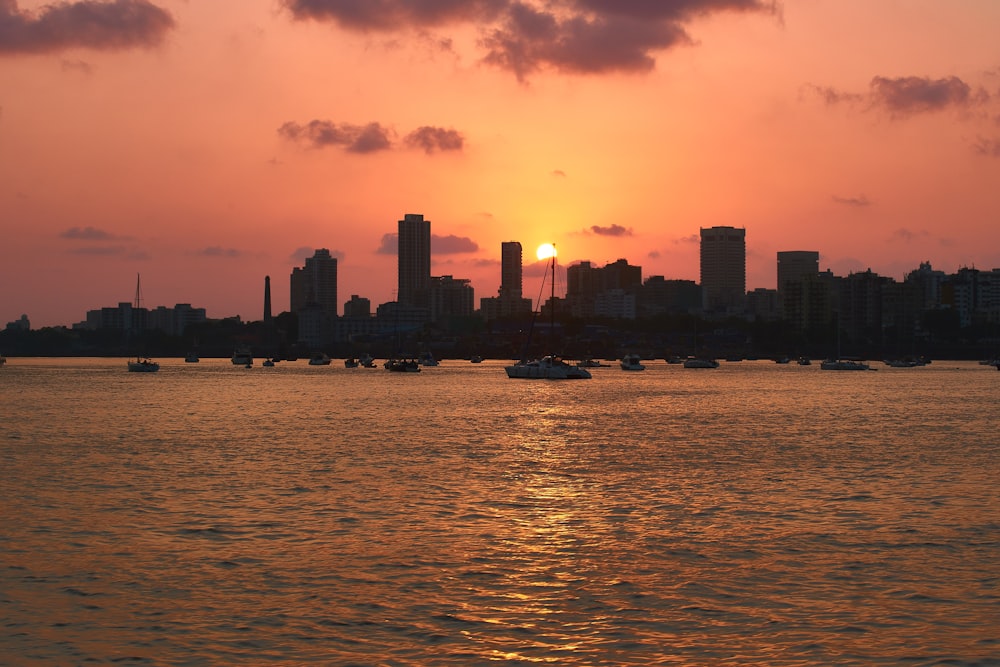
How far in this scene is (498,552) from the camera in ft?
98.5

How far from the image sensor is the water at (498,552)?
21.1 metres

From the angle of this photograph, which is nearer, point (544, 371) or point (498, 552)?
point (498, 552)

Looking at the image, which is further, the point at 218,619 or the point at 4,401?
the point at 4,401

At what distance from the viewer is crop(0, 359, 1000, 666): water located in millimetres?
21125

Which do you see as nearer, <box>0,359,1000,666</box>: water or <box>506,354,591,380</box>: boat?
<box>0,359,1000,666</box>: water

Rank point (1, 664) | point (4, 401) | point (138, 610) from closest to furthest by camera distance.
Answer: point (1, 664) < point (138, 610) < point (4, 401)

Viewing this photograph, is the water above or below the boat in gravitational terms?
below

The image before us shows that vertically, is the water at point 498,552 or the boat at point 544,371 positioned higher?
the boat at point 544,371

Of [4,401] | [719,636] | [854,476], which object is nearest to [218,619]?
[719,636]

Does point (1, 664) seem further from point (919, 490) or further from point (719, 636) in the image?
point (919, 490)

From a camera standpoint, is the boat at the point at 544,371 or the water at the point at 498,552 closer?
the water at the point at 498,552

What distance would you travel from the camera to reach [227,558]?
2909 cm

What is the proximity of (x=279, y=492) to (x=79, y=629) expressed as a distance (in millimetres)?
20548

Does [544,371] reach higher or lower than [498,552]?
higher
